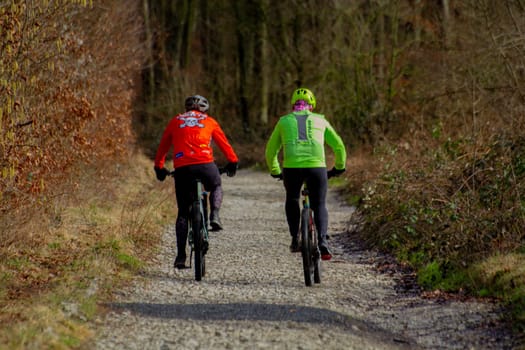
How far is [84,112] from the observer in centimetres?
1223

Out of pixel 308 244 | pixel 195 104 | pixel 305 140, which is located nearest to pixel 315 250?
pixel 308 244

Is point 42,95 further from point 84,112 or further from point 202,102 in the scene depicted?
point 202,102

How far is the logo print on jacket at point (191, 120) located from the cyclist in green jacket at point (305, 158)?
85 centimetres

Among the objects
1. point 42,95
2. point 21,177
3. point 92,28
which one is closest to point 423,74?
point 92,28

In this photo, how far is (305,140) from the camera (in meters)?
8.71

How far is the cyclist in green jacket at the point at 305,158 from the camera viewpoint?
28.6 feet

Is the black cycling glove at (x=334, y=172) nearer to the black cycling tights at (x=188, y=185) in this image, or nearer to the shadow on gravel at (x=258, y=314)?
the black cycling tights at (x=188, y=185)

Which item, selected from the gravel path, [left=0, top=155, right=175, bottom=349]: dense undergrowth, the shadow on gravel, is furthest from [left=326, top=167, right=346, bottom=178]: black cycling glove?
[left=0, top=155, right=175, bottom=349]: dense undergrowth

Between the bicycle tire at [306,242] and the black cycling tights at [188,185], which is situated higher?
the black cycling tights at [188,185]

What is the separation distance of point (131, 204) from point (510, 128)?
7212mm

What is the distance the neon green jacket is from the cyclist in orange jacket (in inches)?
26.6

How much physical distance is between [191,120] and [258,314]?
8.71 ft

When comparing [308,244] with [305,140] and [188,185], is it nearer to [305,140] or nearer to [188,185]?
[305,140]

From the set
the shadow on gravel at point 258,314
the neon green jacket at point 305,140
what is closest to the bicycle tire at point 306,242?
the neon green jacket at point 305,140
